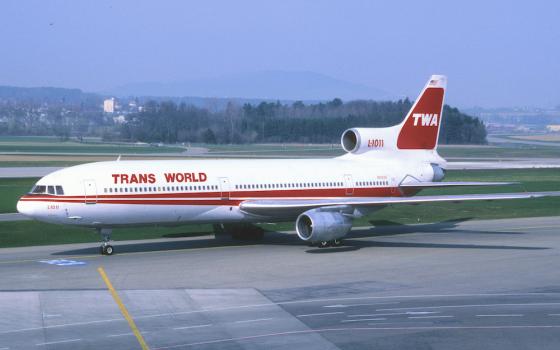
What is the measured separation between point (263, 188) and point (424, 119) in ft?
37.2

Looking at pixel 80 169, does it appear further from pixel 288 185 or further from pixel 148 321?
pixel 148 321

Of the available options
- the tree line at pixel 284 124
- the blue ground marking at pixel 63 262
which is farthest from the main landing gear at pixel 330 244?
the tree line at pixel 284 124

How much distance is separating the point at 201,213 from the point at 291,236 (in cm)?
777

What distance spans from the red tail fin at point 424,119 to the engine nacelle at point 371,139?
541 mm

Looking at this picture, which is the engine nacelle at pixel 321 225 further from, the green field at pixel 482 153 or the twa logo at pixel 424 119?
the green field at pixel 482 153

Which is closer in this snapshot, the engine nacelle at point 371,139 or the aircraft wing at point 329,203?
the aircraft wing at point 329,203

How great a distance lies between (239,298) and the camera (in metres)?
27.7

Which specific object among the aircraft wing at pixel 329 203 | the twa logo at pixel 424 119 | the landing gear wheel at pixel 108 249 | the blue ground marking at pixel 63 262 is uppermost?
the twa logo at pixel 424 119

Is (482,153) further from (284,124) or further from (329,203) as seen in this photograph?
(329,203)

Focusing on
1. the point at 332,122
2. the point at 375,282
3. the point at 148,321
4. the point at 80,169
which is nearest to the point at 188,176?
→ the point at 80,169

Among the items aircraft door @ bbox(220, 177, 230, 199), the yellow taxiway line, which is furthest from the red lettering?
the yellow taxiway line

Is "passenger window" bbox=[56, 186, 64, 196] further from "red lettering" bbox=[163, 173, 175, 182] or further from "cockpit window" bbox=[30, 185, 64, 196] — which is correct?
"red lettering" bbox=[163, 173, 175, 182]

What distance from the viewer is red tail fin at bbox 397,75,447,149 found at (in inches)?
1829

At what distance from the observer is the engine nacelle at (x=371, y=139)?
4550 centimetres
